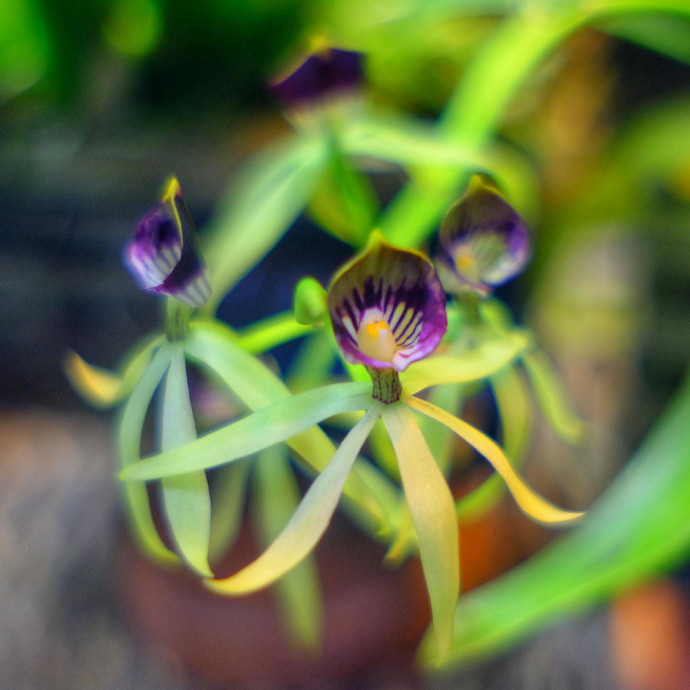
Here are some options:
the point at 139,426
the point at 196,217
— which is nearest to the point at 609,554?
the point at 139,426

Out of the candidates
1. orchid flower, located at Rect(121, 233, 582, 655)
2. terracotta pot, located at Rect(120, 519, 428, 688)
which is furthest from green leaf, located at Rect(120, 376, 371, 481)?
terracotta pot, located at Rect(120, 519, 428, 688)

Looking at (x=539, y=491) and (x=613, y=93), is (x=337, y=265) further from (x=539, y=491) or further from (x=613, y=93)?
(x=613, y=93)

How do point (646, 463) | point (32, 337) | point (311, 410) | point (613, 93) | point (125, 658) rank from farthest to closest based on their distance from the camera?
point (613, 93) → point (32, 337) → point (125, 658) → point (646, 463) → point (311, 410)

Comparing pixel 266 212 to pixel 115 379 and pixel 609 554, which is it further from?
pixel 609 554

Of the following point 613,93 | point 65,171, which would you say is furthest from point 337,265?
point 613,93

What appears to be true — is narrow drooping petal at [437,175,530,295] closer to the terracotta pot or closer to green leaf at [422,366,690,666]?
green leaf at [422,366,690,666]

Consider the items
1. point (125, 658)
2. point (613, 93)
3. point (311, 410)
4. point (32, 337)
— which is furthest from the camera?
point (613, 93)

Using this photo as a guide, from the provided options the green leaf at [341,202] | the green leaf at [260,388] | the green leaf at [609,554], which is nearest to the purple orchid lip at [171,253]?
the green leaf at [260,388]

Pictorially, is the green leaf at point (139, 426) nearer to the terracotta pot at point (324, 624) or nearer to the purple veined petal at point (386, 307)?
the purple veined petal at point (386, 307)
